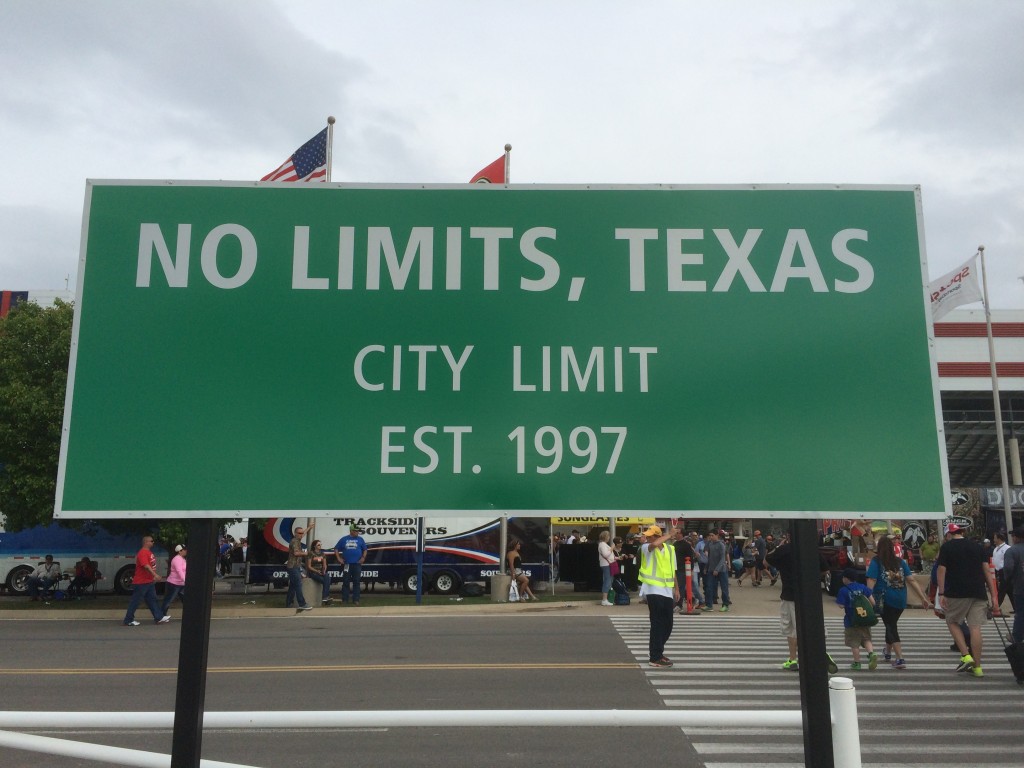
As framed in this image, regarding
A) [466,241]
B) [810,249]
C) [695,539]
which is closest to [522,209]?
[466,241]

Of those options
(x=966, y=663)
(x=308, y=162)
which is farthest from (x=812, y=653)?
(x=308, y=162)

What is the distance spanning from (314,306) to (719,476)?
5.29ft

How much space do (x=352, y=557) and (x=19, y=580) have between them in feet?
32.9

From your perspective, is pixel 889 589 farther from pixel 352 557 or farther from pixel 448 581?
pixel 448 581

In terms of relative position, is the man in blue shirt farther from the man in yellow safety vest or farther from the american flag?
the man in yellow safety vest

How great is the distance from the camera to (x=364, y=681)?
412 inches

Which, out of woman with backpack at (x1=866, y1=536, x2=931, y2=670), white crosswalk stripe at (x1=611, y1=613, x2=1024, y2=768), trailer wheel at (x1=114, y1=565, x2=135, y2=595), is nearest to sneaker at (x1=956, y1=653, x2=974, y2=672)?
white crosswalk stripe at (x1=611, y1=613, x2=1024, y2=768)

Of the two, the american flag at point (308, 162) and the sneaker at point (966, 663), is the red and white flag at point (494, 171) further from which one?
the sneaker at point (966, 663)

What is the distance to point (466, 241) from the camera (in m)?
3.24

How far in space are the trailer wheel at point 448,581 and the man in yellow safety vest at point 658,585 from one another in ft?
43.0

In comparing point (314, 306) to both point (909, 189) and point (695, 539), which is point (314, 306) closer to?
point (909, 189)

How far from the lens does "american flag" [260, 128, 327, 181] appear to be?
1847 cm

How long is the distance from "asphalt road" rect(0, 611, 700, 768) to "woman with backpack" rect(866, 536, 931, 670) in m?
3.50

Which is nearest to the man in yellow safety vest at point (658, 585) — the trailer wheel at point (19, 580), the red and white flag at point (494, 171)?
the red and white flag at point (494, 171)
